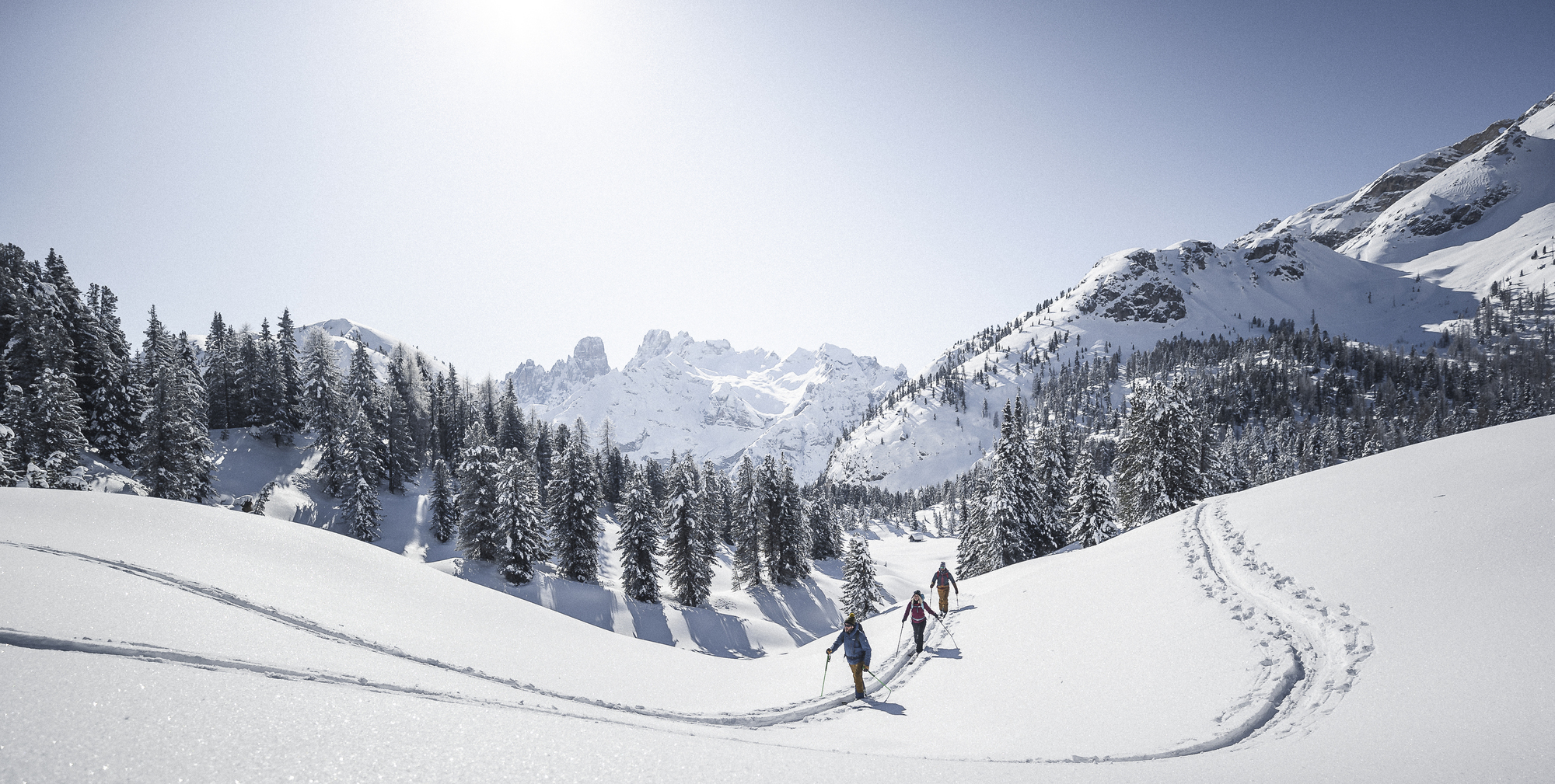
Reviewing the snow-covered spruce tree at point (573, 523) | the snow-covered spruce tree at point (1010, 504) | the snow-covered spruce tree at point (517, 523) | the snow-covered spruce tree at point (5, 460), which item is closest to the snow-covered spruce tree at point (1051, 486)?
the snow-covered spruce tree at point (1010, 504)

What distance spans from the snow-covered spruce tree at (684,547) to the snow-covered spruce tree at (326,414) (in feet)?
86.0

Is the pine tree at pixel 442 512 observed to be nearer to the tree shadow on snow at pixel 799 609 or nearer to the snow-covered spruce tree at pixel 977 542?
the tree shadow on snow at pixel 799 609

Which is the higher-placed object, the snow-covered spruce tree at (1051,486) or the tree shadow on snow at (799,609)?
the snow-covered spruce tree at (1051,486)

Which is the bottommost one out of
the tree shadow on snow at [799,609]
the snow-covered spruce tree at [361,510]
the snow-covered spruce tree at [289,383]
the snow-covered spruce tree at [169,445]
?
the tree shadow on snow at [799,609]

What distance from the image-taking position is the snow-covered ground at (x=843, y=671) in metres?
4.22

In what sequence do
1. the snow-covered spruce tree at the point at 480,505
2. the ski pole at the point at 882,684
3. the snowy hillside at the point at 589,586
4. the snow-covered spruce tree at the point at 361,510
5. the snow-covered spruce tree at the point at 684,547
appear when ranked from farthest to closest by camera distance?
1. the snow-covered spruce tree at the point at 361,510
2. the snow-covered spruce tree at the point at 684,547
3. the snow-covered spruce tree at the point at 480,505
4. the snowy hillside at the point at 589,586
5. the ski pole at the point at 882,684

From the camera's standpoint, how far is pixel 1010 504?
3173cm

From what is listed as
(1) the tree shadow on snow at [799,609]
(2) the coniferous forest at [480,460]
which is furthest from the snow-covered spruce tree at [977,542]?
(1) the tree shadow on snow at [799,609]

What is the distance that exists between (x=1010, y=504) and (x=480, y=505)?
3419 centimetres

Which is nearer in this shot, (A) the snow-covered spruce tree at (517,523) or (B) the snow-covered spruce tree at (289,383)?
(A) the snow-covered spruce tree at (517,523)

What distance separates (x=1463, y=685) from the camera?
6348 millimetres

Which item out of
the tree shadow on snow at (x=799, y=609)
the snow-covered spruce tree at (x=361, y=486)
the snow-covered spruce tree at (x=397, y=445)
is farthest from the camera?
the snow-covered spruce tree at (x=397, y=445)

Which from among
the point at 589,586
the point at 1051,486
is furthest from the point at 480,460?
the point at 1051,486

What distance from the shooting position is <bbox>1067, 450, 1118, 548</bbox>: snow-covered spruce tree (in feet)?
104
